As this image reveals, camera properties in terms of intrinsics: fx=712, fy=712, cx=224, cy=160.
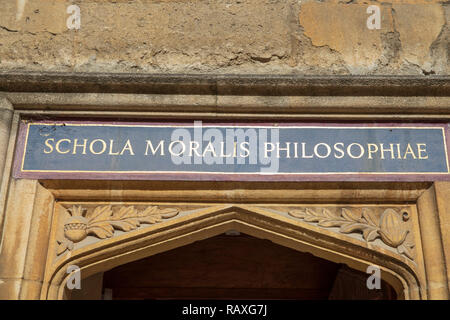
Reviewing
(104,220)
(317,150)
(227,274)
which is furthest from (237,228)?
(227,274)

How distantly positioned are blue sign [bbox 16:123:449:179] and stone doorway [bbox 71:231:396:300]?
1.74 metres

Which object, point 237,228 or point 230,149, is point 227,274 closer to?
point 237,228

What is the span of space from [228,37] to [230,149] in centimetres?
67

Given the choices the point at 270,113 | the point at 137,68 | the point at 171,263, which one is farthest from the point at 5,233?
the point at 171,263

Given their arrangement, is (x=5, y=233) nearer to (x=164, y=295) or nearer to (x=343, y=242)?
(x=343, y=242)

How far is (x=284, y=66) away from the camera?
3848 mm

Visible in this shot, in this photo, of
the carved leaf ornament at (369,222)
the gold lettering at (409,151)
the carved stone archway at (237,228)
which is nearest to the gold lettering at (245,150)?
the carved stone archway at (237,228)

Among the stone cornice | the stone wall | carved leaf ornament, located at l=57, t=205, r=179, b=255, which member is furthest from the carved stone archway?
the stone wall

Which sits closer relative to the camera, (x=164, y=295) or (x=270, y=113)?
(x=270, y=113)

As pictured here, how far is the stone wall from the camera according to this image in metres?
3.85

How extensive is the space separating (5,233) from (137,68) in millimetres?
1110

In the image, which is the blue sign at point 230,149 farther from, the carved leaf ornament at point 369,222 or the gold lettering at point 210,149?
the carved leaf ornament at point 369,222
